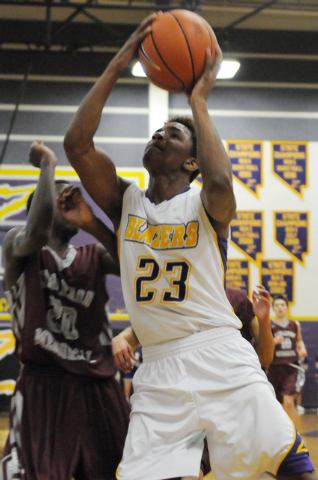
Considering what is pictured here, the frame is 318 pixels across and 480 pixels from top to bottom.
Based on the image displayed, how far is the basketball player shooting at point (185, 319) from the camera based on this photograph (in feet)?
6.86

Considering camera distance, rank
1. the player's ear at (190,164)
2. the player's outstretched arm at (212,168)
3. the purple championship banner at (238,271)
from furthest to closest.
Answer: the purple championship banner at (238,271), the player's ear at (190,164), the player's outstretched arm at (212,168)

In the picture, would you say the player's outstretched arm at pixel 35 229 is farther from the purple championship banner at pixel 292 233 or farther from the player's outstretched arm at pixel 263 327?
the purple championship banner at pixel 292 233

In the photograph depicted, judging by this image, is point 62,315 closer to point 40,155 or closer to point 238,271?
point 40,155

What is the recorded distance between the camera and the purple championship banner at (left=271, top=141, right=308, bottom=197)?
9781mm

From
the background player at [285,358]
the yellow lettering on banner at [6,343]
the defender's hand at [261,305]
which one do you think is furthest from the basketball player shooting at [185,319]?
the yellow lettering on banner at [6,343]

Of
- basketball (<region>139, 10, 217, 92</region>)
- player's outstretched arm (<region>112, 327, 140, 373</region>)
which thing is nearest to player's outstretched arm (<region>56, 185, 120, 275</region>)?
player's outstretched arm (<region>112, 327, 140, 373</region>)

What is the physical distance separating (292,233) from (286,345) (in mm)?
2339

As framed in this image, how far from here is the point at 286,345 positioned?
315 inches

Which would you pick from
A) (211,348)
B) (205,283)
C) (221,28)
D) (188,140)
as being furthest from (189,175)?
(221,28)

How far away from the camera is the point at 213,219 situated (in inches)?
94.5

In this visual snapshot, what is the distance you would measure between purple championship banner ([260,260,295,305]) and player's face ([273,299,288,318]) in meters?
1.12

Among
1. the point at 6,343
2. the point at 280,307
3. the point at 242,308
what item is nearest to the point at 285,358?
the point at 280,307

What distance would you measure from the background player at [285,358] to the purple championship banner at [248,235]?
1.36 metres

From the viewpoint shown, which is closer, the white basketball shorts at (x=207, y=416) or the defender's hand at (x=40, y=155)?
the white basketball shorts at (x=207, y=416)
